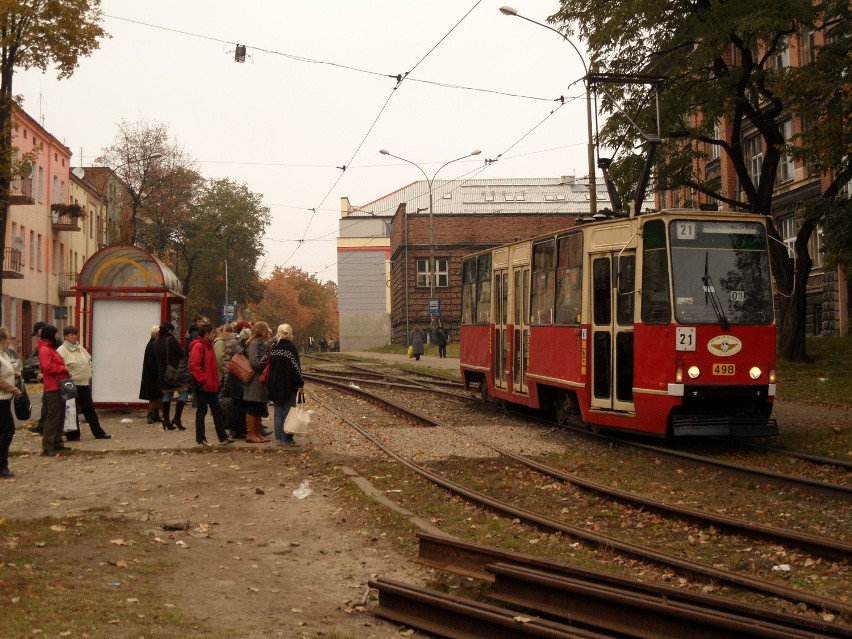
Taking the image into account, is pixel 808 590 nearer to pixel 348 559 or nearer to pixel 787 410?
pixel 348 559

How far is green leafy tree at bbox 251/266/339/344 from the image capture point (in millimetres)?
103125

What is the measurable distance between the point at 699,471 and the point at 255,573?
6653mm

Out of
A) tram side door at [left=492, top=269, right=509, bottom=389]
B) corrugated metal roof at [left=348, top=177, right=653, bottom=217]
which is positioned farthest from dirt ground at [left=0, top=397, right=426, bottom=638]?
corrugated metal roof at [left=348, top=177, right=653, bottom=217]

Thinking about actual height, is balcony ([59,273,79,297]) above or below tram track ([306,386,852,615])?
above

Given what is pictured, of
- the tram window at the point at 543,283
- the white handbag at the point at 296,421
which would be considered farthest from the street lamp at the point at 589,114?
the white handbag at the point at 296,421

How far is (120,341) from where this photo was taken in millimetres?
19688

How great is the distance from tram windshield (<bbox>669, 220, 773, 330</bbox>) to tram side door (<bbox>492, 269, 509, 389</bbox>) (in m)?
5.80

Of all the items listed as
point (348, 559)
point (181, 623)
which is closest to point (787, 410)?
point (348, 559)

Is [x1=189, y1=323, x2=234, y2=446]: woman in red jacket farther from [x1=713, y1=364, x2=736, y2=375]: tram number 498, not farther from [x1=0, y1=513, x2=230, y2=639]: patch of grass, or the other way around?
[x1=713, y1=364, x2=736, y2=375]: tram number 498

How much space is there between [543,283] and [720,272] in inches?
155

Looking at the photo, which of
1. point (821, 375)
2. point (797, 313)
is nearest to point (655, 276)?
point (821, 375)

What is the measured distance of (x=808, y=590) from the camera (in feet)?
23.1

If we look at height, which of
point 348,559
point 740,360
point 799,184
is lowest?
point 348,559

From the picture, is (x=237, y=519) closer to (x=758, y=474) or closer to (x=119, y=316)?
(x=758, y=474)
